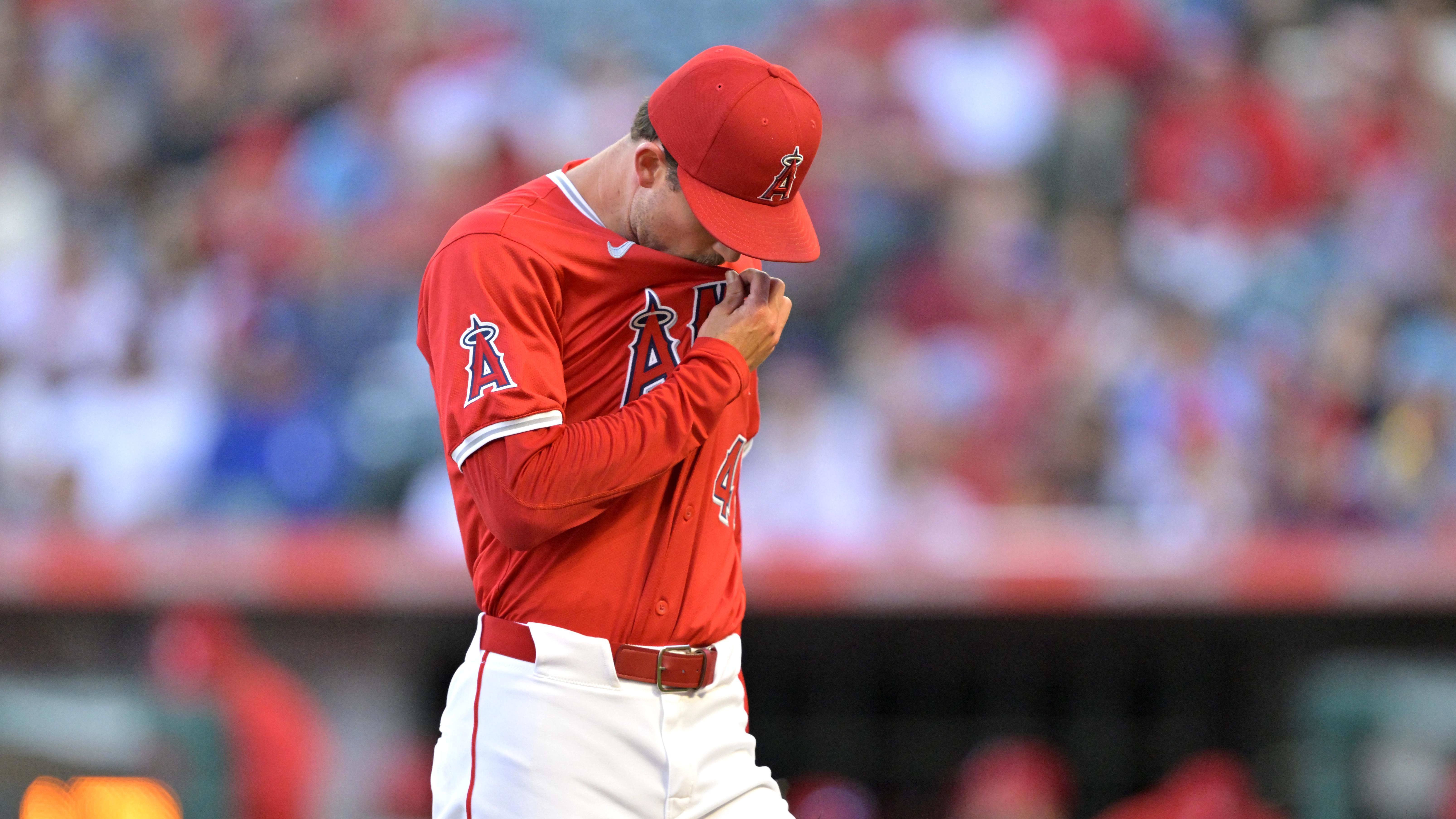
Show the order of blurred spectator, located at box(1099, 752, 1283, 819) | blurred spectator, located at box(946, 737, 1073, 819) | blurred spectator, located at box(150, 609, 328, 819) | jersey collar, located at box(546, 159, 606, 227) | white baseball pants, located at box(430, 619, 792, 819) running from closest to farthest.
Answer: white baseball pants, located at box(430, 619, 792, 819)
jersey collar, located at box(546, 159, 606, 227)
blurred spectator, located at box(150, 609, 328, 819)
blurred spectator, located at box(1099, 752, 1283, 819)
blurred spectator, located at box(946, 737, 1073, 819)

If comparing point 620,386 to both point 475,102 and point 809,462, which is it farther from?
point 475,102

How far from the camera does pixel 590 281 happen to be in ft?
7.83

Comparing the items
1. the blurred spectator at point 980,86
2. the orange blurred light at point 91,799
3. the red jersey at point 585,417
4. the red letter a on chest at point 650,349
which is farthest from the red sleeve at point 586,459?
the blurred spectator at point 980,86

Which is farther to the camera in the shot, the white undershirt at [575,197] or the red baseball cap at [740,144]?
the white undershirt at [575,197]

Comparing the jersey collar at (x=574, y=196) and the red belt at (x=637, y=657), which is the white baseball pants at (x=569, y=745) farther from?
the jersey collar at (x=574, y=196)

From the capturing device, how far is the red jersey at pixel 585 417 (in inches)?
87.7

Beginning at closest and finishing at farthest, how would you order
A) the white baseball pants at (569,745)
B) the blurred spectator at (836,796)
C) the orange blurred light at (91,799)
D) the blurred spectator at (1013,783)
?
the white baseball pants at (569,745) < the orange blurred light at (91,799) < the blurred spectator at (1013,783) < the blurred spectator at (836,796)

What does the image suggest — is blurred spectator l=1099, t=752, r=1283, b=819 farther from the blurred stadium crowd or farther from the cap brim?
the cap brim

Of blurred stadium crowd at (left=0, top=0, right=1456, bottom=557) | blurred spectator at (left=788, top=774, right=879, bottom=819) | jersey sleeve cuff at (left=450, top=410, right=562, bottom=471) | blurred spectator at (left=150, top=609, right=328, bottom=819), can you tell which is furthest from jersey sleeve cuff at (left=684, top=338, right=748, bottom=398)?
blurred spectator at (left=788, top=774, right=879, bottom=819)

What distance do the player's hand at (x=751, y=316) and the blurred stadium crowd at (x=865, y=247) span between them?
344cm

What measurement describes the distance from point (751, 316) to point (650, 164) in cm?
26

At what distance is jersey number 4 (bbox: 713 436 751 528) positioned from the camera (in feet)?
8.25

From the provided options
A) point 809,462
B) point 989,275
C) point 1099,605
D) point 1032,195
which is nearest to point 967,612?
point 1099,605

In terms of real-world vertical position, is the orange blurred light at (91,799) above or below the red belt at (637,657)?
below
